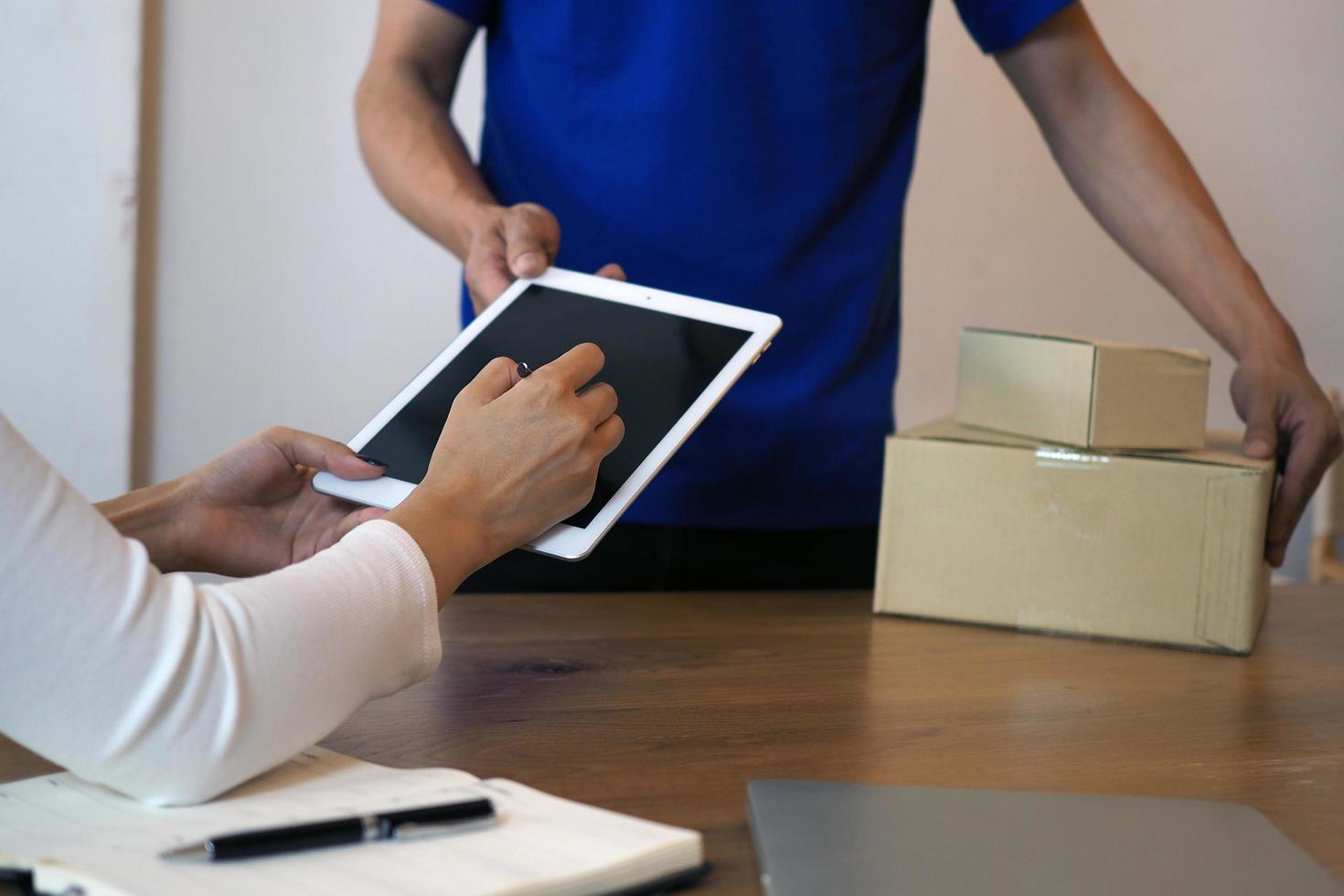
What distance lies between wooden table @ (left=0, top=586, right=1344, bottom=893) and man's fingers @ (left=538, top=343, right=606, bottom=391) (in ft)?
0.69

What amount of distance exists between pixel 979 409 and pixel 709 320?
11.8 inches

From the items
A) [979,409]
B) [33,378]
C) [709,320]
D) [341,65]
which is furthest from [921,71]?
[33,378]

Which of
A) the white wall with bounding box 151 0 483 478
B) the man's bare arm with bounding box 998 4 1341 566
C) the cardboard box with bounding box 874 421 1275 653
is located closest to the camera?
the cardboard box with bounding box 874 421 1275 653

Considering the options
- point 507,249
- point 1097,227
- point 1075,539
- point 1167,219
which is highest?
point 1097,227

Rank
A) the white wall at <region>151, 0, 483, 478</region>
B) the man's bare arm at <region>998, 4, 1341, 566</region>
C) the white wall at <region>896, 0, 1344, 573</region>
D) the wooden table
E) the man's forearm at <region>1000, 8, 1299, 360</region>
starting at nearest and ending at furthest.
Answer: the wooden table, the man's bare arm at <region>998, 4, 1341, 566</region>, the man's forearm at <region>1000, 8, 1299, 360</region>, the white wall at <region>151, 0, 483, 478</region>, the white wall at <region>896, 0, 1344, 573</region>

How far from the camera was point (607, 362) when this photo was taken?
99cm

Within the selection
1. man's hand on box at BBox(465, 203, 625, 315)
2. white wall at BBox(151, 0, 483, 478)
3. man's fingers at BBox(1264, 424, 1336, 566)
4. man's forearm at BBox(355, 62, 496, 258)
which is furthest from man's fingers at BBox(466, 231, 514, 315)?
white wall at BBox(151, 0, 483, 478)

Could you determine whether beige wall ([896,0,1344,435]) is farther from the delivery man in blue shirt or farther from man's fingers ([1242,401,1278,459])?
man's fingers ([1242,401,1278,459])

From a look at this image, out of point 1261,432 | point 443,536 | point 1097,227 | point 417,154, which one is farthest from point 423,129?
point 1097,227

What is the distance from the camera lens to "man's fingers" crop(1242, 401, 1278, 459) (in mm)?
1130

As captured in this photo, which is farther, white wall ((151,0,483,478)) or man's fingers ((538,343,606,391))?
white wall ((151,0,483,478))

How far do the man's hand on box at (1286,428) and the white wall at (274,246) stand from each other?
169 centimetres

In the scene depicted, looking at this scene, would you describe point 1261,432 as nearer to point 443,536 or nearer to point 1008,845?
point 1008,845

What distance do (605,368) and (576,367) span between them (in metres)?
0.11
